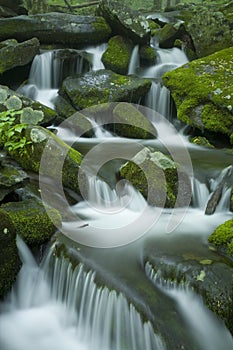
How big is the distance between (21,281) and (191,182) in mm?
3089

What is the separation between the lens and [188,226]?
16.1ft

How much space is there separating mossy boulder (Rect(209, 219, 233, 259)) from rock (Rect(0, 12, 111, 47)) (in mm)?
8774

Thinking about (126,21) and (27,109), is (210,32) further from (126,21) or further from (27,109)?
(27,109)

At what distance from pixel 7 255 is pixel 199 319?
2016 mm

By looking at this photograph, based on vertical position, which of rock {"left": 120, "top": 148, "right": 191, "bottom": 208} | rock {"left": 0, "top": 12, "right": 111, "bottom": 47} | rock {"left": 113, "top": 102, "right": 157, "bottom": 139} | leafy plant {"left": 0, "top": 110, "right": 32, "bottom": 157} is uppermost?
rock {"left": 0, "top": 12, "right": 111, "bottom": 47}

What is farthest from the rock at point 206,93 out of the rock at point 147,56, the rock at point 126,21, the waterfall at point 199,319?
the waterfall at point 199,319

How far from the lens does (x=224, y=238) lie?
4.20 m

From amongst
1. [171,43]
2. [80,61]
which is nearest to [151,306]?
[80,61]

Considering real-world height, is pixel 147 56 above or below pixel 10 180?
below

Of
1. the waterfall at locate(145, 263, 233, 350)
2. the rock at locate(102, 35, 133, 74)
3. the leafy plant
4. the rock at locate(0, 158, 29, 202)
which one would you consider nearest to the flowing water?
the waterfall at locate(145, 263, 233, 350)

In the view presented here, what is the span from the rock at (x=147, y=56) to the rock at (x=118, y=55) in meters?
0.38

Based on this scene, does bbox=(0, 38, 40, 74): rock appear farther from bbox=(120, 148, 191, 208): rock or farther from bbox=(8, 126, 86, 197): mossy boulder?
bbox=(120, 148, 191, 208): rock

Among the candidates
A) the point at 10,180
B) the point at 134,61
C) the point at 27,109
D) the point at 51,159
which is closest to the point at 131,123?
the point at 27,109

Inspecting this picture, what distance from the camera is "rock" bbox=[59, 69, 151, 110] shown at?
28.8ft
